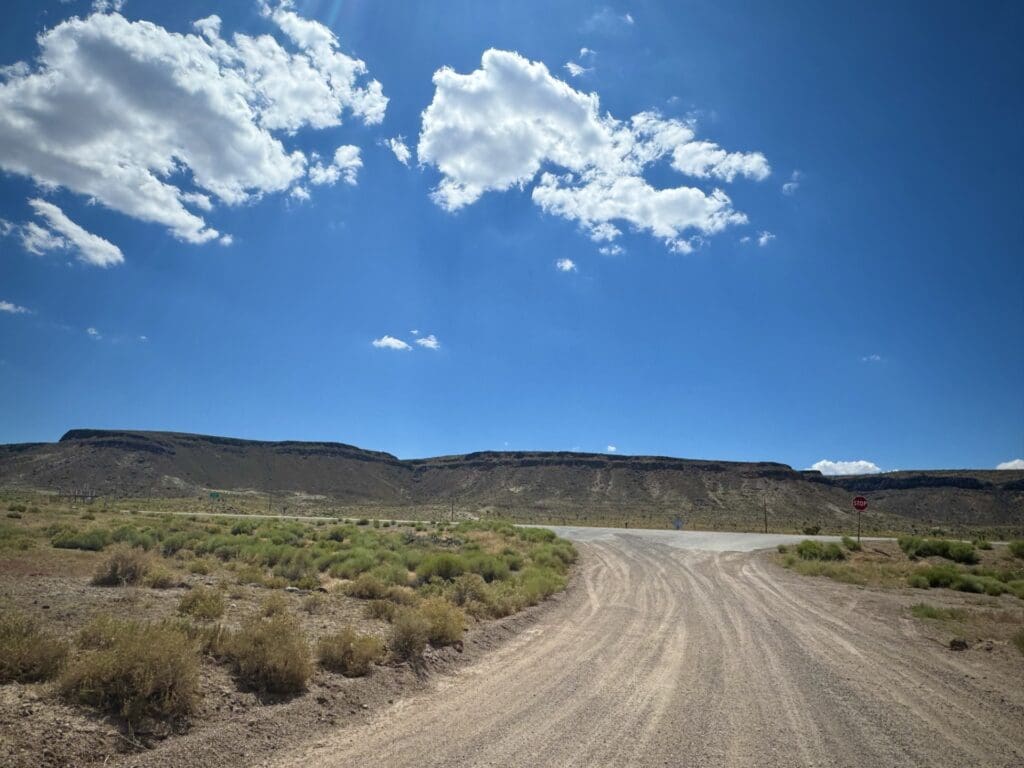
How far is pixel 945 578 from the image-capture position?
71.7ft

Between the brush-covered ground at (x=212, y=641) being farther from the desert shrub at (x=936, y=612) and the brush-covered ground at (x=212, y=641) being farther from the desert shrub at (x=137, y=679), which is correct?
the desert shrub at (x=936, y=612)

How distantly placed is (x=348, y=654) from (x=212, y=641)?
1.99 m

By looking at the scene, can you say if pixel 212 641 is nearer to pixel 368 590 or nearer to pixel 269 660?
pixel 269 660

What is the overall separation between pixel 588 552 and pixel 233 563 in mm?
18982

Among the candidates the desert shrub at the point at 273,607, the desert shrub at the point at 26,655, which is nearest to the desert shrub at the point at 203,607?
the desert shrub at the point at 273,607

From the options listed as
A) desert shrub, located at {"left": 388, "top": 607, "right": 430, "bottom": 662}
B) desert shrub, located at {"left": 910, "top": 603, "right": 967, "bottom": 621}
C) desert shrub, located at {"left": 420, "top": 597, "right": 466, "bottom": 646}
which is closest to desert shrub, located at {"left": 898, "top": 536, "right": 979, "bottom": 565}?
desert shrub, located at {"left": 910, "top": 603, "right": 967, "bottom": 621}

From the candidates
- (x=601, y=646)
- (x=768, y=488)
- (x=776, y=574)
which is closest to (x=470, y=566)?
(x=601, y=646)

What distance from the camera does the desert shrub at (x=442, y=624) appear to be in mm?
10799

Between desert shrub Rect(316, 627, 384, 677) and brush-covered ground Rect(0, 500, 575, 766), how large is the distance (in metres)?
0.03

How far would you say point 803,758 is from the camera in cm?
621

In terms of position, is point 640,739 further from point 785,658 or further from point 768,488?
point 768,488

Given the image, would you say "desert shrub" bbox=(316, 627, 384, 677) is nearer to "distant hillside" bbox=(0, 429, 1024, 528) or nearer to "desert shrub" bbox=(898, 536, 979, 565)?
"desert shrub" bbox=(898, 536, 979, 565)

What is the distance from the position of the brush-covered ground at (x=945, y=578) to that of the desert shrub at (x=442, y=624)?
10250 mm

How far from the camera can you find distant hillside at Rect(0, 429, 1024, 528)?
10100 cm
